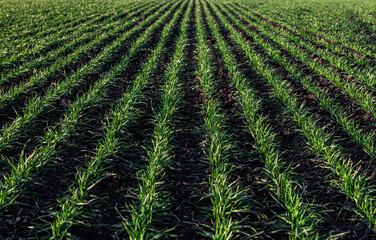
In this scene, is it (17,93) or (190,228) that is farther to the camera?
(17,93)

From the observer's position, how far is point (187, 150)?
388 cm

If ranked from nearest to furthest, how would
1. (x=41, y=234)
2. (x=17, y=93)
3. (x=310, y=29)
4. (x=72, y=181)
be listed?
1. (x=41, y=234)
2. (x=72, y=181)
3. (x=17, y=93)
4. (x=310, y=29)

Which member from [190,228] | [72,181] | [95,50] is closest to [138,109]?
[72,181]

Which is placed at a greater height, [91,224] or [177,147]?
[91,224]

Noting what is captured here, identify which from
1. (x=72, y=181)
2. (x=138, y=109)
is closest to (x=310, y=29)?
(x=138, y=109)

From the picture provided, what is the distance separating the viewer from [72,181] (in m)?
3.00

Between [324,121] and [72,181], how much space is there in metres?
4.63

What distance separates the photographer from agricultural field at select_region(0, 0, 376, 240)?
2.57 meters

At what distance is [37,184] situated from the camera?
119 inches

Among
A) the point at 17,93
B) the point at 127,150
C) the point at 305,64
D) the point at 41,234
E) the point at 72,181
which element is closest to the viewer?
the point at 41,234

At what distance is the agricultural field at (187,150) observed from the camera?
8.43 ft

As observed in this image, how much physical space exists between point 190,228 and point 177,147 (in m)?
1.63

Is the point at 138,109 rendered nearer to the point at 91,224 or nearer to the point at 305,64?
the point at 91,224

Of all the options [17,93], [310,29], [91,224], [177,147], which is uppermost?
[17,93]
